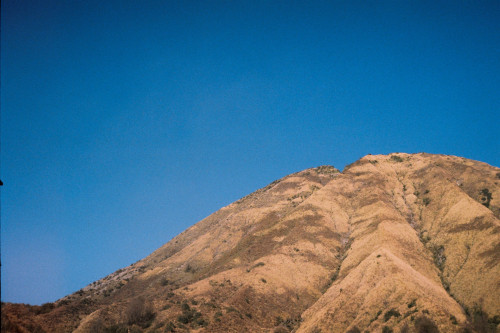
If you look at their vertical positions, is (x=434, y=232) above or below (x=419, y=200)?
below

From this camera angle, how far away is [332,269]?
5988cm

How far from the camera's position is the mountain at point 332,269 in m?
39.6

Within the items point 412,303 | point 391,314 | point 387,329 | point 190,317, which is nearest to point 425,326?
point 387,329

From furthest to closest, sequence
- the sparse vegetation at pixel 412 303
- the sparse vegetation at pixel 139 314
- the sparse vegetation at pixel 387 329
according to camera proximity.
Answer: the sparse vegetation at pixel 139 314, the sparse vegetation at pixel 412 303, the sparse vegetation at pixel 387 329

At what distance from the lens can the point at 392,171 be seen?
101250 mm

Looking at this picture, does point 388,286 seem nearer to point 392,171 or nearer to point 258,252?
point 258,252

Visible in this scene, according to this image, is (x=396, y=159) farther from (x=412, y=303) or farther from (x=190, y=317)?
(x=190, y=317)

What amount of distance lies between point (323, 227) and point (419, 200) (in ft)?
85.9

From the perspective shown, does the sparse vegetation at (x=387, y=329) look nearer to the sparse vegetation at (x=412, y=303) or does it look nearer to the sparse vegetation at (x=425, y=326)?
the sparse vegetation at (x=425, y=326)

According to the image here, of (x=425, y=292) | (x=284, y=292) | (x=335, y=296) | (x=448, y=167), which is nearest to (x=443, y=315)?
(x=425, y=292)

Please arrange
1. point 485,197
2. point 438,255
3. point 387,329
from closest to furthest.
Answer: point 387,329, point 438,255, point 485,197

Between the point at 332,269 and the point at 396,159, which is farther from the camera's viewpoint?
the point at 396,159

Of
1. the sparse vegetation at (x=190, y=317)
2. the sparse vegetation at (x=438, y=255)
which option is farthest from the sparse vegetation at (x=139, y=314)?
the sparse vegetation at (x=438, y=255)

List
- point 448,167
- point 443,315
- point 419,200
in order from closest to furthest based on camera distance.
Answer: point 443,315 → point 419,200 → point 448,167
